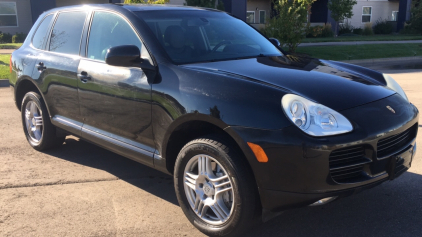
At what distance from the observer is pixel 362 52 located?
19.2 meters

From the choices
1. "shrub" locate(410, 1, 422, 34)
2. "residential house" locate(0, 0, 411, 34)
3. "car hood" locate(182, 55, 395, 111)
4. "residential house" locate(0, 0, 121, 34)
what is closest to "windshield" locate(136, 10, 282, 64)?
"car hood" locate(182, 55, 395, 111)

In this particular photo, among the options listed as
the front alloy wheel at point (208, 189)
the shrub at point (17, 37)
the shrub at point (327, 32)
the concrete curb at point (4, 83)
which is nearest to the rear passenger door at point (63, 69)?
the front alloy wheel at point (208, 189)

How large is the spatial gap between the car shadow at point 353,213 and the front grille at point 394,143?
651mm

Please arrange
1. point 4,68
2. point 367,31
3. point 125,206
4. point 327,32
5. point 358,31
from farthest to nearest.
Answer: point 358,31, point 367,31, point 327,32, point 4,68, point 125,206

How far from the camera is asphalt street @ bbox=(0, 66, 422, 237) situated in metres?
3.35

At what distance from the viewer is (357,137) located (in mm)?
2771

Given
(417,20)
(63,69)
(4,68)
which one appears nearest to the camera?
(63,69)

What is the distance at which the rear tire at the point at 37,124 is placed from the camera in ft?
16.9

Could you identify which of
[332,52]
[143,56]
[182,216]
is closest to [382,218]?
[182,216]

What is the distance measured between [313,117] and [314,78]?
639mm

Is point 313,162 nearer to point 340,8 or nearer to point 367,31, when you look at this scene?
point 340,8

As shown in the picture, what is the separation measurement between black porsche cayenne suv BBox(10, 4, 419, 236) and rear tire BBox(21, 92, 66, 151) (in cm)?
41

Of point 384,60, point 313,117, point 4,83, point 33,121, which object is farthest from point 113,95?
point 384,60

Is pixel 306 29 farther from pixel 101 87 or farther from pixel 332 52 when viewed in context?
pixel 101 87
